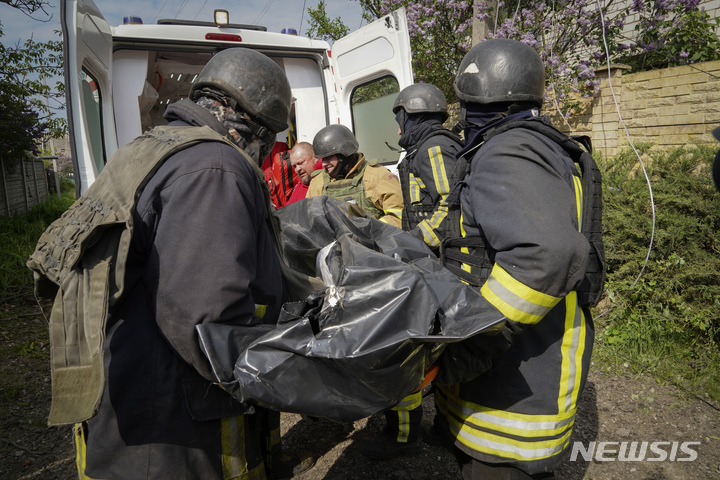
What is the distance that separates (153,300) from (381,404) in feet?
2.56

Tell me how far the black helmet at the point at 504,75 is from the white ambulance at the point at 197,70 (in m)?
2.47

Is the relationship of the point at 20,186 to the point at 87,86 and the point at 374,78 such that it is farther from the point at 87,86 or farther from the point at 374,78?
the point at 374,78

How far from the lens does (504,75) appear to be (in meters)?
1.87

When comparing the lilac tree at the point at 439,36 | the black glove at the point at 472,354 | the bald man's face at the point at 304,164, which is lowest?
the black glove at the point at 472,354

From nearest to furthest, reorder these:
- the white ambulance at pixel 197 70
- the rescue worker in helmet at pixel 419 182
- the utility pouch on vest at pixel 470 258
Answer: the utility pouch on vest at pixel 470 258, the rescue worker in helmet at pixel 419 182, the white ambulance at pixel 197 70

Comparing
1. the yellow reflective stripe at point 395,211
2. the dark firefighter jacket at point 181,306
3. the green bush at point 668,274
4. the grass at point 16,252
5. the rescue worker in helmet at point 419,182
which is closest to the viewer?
the dark firefighter jacket at point 181,306

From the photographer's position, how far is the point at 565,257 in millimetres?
1460

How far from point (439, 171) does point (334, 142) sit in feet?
4.21

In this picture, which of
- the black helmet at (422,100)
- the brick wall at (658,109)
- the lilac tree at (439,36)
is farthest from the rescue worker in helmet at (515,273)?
the lilac tree at (439,36)

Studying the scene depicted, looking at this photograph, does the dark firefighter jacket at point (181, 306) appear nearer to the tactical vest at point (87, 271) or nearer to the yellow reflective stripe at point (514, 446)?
the tactical vest at point (87, 271)

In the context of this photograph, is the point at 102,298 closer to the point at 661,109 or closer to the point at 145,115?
the point at 145,115

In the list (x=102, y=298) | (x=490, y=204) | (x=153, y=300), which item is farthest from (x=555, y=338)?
(x=102, y=298)

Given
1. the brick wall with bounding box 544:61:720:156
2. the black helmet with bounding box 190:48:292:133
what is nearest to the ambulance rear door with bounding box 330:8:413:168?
the brick wall with bounding box 544:61:720:156

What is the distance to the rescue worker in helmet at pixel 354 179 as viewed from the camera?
165 inches
